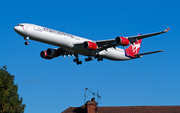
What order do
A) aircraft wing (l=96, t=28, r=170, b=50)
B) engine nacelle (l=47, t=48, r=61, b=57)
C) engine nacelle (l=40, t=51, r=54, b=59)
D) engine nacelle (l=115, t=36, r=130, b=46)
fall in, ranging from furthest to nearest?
engine nacelle (l=40, t=51, r=54, b=59), engine nacelle (l=47, t=48, r=61, b=57), aircraft wing (l=96, t=28, r=170, b=50), engine nacelle (l=115, t=36, r=130, b=46)

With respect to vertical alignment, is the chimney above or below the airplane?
below

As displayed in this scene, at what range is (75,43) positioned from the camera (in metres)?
51.4

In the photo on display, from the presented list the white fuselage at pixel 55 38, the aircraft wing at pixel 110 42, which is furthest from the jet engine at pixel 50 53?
the aircraft wing at pixel 110 42

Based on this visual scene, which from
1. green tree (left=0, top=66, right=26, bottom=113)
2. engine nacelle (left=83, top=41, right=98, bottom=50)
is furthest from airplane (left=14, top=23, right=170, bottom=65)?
green tree (left=0, top=66, right=26, bottom=113)

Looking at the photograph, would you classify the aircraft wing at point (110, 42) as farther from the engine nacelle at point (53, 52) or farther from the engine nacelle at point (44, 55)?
the engine nacelle at point (44, 55)

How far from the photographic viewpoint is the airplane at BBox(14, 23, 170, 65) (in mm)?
47344

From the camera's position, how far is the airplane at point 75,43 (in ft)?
155

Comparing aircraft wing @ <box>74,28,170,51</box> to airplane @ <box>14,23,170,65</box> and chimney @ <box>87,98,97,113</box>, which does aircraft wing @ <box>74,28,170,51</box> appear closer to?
airplane @ <box>14,23,170,65</box>

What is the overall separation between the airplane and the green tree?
714 cm

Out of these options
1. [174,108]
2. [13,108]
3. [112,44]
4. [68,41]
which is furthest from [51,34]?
[174,108]

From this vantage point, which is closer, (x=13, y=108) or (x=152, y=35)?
(x=13, y=108)

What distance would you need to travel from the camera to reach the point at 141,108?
179 feet

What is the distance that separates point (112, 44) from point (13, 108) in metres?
19.8

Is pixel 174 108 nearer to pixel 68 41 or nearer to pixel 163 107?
pixel 163 107
